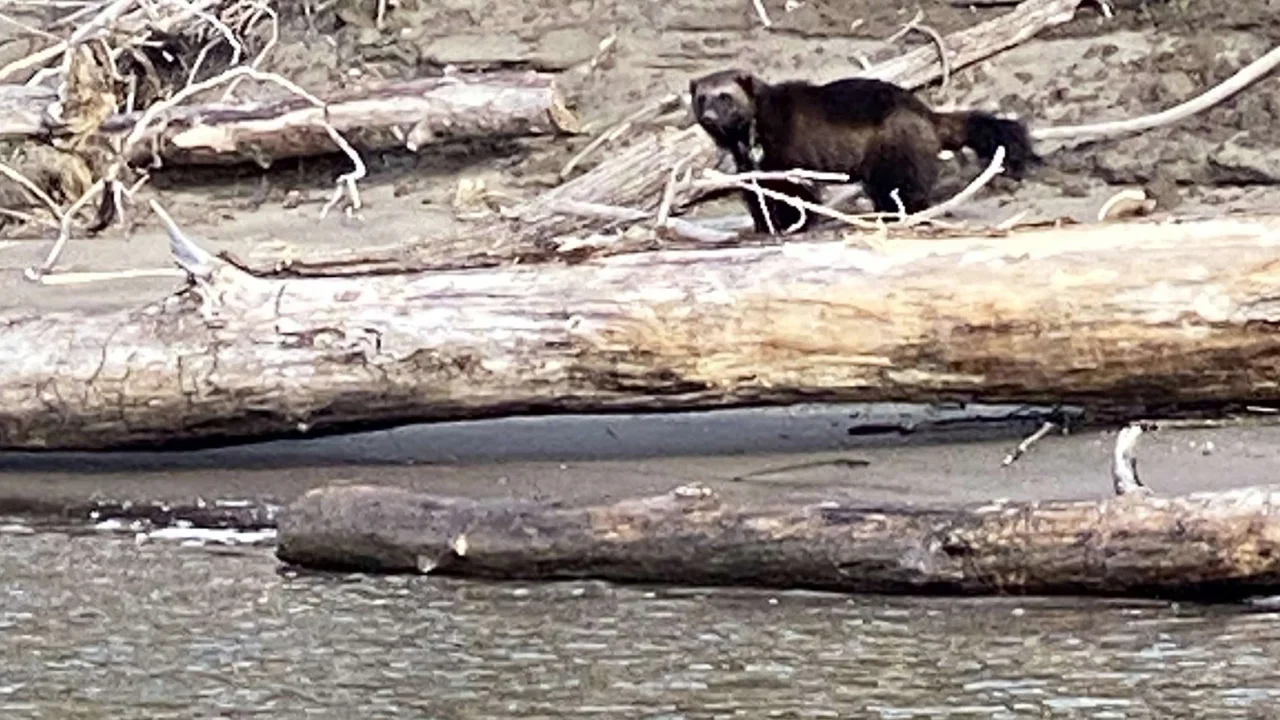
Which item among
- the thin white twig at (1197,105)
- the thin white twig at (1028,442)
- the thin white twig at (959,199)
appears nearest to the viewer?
the thin white twig at (1028,442)

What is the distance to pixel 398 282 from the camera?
755 centimetres

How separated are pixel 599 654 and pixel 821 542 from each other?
2.14 feet

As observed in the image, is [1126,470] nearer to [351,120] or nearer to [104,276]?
[104,276]

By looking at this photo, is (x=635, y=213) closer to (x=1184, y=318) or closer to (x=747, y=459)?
(x=747, y=459)

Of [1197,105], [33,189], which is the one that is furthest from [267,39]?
[1197,105]

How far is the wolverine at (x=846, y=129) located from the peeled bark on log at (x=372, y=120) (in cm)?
175

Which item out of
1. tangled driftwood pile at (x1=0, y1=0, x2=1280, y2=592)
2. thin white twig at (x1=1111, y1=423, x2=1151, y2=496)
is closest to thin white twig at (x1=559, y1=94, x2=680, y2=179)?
tangled driftwood pile at (x1=0, y1=0, x2=1280, y2=592)

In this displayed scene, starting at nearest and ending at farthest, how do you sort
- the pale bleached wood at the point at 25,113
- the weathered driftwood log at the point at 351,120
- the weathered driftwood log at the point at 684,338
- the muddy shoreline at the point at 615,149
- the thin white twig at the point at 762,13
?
the weathered driftwood log at the point at 684,338
the muddy shoreline at the point at 615,149
the pale bleached wood at the point at 25,113
the weathered driftwood log at the point at 351,120
the thin white twig at the point at 762,13

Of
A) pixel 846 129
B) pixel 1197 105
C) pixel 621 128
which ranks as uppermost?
pixel 1197 105

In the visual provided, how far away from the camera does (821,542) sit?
608cm

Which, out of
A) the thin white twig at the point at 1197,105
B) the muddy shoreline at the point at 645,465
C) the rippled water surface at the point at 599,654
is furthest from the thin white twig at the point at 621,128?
the rippled water surface at the point at 599,654

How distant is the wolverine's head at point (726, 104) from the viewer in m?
9.33

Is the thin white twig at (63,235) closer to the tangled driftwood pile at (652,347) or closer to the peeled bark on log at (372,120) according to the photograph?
the peeled bark on log at (372,120)

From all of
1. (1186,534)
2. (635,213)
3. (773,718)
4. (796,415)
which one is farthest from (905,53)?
(773,718)
